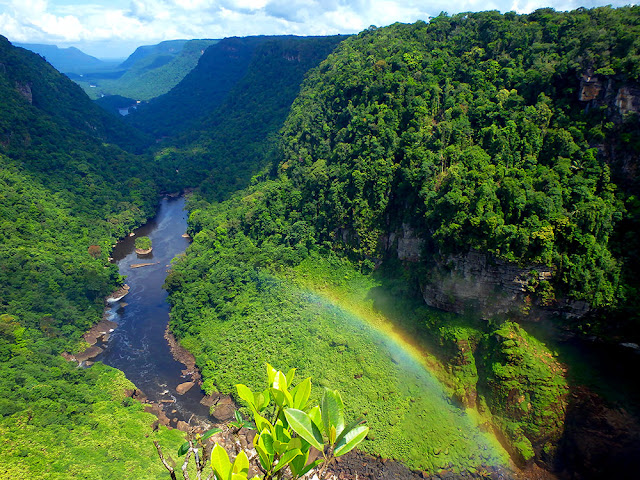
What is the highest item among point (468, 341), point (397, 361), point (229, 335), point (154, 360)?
point (468, 341)

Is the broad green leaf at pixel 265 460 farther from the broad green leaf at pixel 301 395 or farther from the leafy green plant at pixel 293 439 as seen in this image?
the broad green leaf at pixel 301 395

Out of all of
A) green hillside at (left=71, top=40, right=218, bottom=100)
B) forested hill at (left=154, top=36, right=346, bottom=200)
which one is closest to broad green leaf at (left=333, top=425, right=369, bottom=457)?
forested hill at (left=154, top=36, right=346, bottom=200)

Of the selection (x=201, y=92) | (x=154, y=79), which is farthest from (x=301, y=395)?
(x=154, y=79)

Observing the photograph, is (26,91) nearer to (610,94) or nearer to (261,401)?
(610,94)

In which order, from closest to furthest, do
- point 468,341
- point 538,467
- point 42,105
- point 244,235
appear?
point 538,467, point 468,341, point 244,235, point 42,105

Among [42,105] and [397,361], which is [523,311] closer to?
[397,361]

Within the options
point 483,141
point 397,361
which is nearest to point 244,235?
point 397,361
